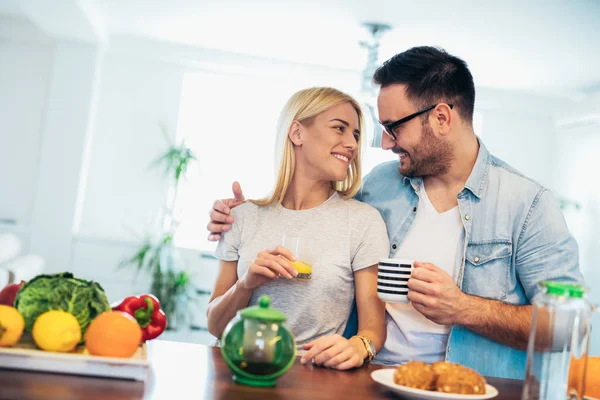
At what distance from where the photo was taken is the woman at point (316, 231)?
214cm

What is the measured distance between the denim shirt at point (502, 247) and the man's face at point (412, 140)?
0.13 meters

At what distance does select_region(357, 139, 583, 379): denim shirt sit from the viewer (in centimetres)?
217

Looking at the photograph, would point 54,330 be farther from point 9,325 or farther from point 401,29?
point 401,29

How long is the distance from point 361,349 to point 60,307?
808 mm

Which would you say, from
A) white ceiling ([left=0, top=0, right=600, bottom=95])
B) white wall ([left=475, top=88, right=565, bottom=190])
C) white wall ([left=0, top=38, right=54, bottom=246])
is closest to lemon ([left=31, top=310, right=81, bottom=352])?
white ceiling ([left=0, top=0, right=600, bottom=95])

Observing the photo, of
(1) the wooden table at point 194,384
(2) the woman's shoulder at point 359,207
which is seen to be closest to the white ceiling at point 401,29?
(2) the woman's shoulder at point 359,207

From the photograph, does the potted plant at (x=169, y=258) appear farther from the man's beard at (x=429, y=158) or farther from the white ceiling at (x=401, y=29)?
the man's beard at (x=429, y=158)

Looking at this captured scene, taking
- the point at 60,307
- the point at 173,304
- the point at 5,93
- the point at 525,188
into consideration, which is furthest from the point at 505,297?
the point at 5,93

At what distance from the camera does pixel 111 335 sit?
1.28m

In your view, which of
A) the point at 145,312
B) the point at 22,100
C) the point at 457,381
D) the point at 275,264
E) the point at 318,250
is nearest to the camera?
the point at 457,381

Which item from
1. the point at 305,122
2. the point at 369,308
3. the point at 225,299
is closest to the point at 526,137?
the point at 305,122

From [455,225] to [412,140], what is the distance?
36 cm

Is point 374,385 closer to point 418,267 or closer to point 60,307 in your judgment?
point 418,267

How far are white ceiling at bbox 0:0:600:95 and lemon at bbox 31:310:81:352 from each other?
14.4 ft
